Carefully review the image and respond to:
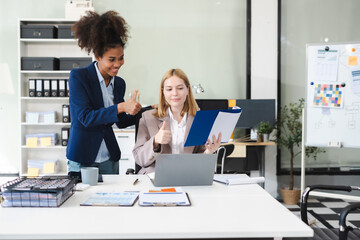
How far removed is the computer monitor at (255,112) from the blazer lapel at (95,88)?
2.57 meters

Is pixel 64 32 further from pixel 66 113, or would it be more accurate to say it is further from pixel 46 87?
pixel 66 113

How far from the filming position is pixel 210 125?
1.90 metres

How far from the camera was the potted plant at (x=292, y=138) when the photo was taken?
4.45 metres

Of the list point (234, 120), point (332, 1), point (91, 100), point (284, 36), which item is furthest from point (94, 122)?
point (332, 1)

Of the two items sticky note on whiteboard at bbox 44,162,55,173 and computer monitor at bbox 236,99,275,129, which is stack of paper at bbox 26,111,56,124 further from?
computer monitor at bbox 236,99,275,129

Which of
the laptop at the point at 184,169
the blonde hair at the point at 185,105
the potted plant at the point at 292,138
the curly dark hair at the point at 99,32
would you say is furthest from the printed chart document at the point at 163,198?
the potted plant at the point at 292,138

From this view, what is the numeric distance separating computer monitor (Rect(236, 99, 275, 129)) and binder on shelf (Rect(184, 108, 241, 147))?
253 cm

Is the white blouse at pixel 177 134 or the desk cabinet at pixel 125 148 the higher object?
the white blouse at pixel 177 134

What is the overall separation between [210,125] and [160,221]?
71 centimetres

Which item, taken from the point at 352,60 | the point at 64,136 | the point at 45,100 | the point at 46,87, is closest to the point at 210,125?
the point at 352,60

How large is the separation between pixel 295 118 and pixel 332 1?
1.54 metres

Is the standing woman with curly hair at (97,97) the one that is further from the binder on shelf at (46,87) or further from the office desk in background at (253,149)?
the binder on shelf at (46,87)

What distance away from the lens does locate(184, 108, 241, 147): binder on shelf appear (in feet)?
5.95

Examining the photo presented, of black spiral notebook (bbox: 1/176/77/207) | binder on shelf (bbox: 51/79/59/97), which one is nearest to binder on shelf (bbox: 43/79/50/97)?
binder on shelf (bbox: 51/79/59/97)
